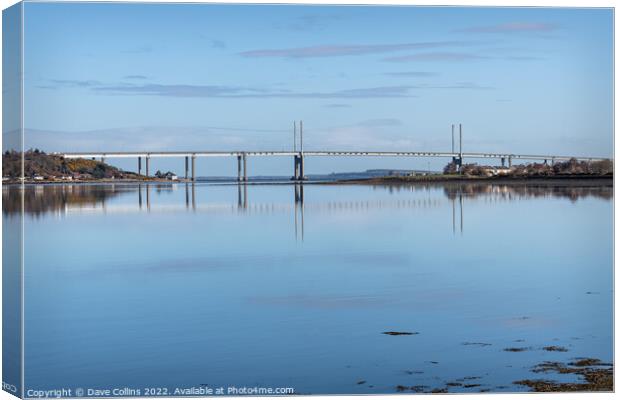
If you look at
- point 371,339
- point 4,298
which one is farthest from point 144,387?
point 371,339

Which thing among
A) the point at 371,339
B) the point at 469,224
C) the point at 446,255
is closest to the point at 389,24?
→ the point at 371,339

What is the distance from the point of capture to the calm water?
706 cm

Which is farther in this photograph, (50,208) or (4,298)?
(50,208)

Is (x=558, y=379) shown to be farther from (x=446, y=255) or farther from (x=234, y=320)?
(x=446, y=255)

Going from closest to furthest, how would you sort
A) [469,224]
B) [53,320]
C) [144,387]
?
1. [144,387]
2. [53,320]
3. [469,224]

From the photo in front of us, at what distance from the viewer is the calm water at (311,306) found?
278 inches

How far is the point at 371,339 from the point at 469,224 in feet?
35.2

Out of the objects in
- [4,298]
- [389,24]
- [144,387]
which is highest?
[389,24]

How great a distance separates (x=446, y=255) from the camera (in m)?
13.0

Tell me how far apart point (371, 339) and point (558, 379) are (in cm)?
143

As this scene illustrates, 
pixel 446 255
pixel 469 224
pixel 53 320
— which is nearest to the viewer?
pixel 53 320

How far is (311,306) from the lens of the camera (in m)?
9.14

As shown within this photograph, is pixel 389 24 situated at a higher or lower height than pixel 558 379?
higher

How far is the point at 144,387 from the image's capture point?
6.79 metres
